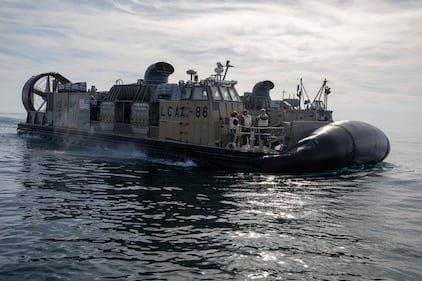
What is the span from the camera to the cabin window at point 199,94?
18.3 m

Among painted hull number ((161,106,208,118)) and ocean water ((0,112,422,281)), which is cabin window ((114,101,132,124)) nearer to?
painted hull number ((161,106,208,118))

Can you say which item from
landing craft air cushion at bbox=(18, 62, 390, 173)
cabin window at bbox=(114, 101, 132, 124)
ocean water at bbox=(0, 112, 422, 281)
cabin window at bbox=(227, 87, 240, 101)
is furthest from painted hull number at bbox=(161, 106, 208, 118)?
cabin window at bbox=(114, 101, 132, 124)

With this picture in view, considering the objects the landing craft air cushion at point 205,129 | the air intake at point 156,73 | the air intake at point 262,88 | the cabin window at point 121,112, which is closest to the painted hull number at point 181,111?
the landing craft air cushion at point 205,129

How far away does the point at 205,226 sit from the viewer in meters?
8.89

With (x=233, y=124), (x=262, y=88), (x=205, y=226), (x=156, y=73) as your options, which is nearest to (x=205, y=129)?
(x=233, y=124)

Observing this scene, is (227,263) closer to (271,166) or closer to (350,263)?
(350,263)

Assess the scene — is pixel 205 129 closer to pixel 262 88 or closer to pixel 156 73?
pixel 156 73

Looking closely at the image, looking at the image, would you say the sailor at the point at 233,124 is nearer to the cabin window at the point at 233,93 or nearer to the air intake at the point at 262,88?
the cabin window at the point at 233,93

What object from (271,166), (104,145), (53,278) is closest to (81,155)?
(104,145)

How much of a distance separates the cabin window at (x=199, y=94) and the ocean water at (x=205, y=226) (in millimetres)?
4218

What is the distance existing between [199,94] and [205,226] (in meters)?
10.4

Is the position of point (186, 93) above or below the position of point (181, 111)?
above

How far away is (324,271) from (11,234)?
5.84 meters

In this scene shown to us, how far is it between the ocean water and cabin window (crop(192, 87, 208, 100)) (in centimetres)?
422
